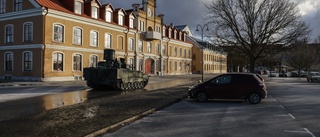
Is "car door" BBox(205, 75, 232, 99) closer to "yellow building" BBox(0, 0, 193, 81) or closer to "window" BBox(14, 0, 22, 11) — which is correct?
"yellow building" BBox(0, 0, 193, 81)

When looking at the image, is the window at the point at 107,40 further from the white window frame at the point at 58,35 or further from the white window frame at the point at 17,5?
the white window frame at the point at 17,5

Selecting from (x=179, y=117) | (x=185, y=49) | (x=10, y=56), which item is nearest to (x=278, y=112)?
(x=179, y=117)

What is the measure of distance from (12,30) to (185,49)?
39398 millimetres

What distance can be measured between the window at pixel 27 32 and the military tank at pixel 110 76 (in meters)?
10.9

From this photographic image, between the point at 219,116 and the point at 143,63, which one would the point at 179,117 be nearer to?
the point at 219,116

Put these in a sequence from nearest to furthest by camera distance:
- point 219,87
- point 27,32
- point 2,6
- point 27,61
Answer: point 219,87 < point 27,61 < point 27,32 < point 2,6

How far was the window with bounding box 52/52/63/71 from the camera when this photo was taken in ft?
104

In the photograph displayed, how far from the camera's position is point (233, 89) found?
1485 cm

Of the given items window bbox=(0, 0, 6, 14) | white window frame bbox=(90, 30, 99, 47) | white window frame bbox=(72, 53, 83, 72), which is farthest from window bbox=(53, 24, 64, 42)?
window bbox=(0, 0, 6, 14)

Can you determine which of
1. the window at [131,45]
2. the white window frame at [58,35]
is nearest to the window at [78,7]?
the white window frame at [58,35]

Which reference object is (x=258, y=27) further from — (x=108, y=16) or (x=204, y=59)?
(x=204, y=59)

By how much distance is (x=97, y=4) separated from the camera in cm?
3794

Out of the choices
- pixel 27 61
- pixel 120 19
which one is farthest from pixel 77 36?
pixel 120 19

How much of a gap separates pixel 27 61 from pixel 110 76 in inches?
516
